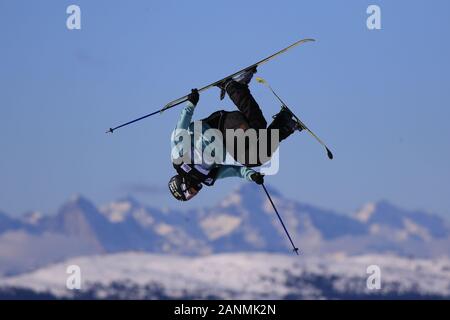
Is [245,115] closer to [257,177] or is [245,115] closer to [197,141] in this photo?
[197,141]

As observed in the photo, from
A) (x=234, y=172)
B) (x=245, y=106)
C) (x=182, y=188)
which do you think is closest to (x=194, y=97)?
(x=245, y=106)

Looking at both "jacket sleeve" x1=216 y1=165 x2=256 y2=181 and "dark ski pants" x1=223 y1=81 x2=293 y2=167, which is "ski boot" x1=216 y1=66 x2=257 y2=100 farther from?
"jacket sleeve" x1=216 y1=165 x2=256 y2=181

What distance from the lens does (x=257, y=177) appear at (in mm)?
29812

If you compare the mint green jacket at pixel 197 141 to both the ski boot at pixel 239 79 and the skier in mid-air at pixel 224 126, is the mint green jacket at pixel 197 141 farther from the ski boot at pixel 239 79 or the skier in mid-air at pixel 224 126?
the ski boot at pixel 239 79

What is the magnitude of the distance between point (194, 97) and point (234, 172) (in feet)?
6.86

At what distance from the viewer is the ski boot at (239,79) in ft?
104

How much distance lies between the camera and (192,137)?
31.8 meters

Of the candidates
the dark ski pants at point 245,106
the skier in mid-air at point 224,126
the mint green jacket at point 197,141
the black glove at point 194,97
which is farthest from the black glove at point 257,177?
the black glove at point 194,97
